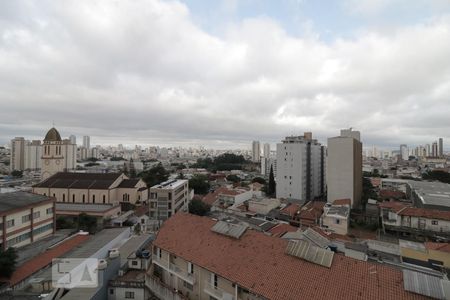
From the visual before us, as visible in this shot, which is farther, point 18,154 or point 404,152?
point 404,152

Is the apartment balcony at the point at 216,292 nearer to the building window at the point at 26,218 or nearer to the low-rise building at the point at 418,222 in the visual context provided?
the building window at the point at 26,218

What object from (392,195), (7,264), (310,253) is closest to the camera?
(310,253)

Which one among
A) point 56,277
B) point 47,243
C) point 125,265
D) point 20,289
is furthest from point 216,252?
point 47,243

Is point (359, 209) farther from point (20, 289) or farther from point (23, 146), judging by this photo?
point (23, 146)

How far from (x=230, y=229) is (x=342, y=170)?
22.9 metres

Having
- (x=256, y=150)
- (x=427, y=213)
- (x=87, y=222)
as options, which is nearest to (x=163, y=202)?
(x=87, y=222)

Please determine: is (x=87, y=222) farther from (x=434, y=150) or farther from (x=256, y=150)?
(x=434, y=150)

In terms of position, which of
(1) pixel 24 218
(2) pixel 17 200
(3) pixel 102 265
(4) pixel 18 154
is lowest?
(1) pixel 24 218

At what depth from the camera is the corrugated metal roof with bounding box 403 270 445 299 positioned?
199 inches

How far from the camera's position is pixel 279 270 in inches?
257

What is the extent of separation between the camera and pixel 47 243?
15.2m

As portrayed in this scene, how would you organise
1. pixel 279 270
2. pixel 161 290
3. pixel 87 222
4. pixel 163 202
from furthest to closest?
1. pixel 163 202
2. pixel 87 222
3. pixel 161 290
4. pixel 279 270

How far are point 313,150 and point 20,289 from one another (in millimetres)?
33493

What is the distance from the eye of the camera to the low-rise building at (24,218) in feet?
46.2
